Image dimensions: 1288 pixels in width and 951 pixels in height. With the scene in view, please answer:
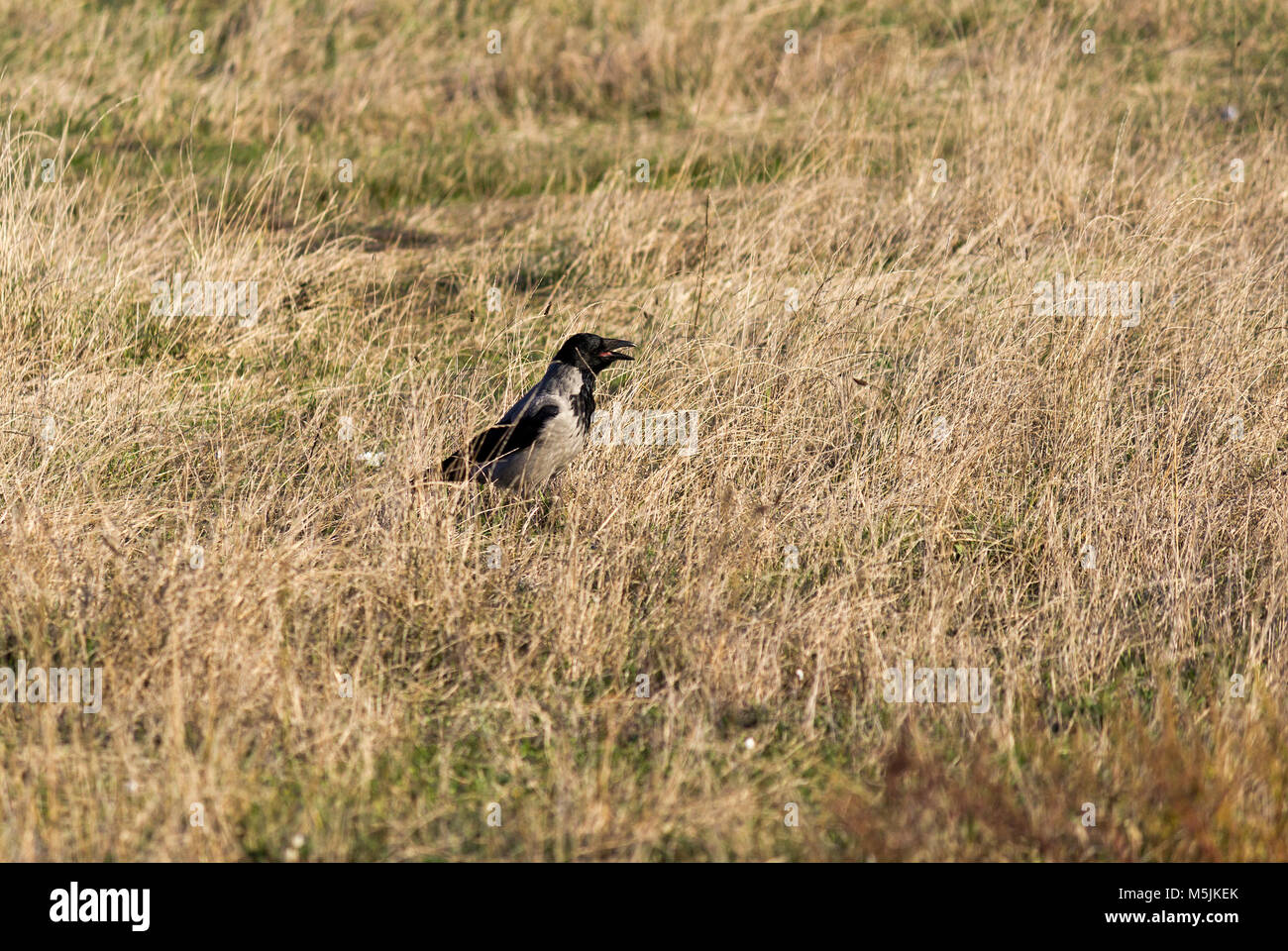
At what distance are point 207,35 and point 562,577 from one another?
985 centimetres

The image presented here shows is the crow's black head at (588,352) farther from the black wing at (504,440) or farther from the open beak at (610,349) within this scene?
the black wing at (504,440)

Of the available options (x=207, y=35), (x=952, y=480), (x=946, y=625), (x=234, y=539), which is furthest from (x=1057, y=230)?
(x=207, y=35)

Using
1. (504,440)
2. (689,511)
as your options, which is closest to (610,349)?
(504,440)

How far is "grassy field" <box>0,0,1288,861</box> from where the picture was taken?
3314mm

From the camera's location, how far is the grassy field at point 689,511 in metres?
3.31

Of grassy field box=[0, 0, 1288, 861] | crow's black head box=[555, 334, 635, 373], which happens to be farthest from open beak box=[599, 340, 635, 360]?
grassy field box=[0, 0, 1288, 861]

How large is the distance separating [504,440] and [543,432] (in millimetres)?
163

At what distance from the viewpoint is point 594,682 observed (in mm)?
3984

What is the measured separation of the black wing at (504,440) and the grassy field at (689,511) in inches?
6.9

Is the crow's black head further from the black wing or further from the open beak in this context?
the black wing

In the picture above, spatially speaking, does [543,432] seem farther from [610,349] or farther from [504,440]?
[610,349]

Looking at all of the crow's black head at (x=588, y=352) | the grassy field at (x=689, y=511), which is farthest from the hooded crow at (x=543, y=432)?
the grassy field at (x=689, y=511)

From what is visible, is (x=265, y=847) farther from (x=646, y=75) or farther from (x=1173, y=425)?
(x=646, y=75)

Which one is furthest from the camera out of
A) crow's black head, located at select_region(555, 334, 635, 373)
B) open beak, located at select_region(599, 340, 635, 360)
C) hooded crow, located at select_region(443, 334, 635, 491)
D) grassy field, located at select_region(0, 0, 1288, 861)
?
open beak, located at select_region(599, 340, 635, 360)
